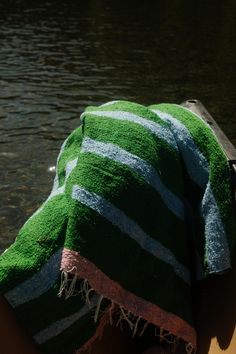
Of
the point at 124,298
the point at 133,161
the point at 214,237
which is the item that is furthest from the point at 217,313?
the point at 133,161

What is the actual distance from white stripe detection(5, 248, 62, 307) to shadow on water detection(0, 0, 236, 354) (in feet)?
2.23

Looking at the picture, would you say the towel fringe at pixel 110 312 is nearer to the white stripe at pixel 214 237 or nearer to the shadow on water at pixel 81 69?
the shadow on water at pixel 81 69

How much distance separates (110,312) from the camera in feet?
6.88

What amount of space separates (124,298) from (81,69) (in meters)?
10.2

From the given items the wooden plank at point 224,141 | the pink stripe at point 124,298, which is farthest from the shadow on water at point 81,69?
the wooden plank at point 224,141

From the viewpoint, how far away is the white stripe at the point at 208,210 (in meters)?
2.16

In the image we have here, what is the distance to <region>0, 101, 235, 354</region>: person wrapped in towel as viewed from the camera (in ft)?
6.59

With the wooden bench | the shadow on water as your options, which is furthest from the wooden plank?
the shadow on water

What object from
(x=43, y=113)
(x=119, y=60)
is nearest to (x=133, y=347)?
(x=43, y=113)

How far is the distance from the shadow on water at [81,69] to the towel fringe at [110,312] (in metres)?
0.15

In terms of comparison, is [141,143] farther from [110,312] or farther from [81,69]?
[81,69]

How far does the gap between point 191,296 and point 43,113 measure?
6809 millimetres

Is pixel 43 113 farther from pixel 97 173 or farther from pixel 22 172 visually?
pixel 97 173

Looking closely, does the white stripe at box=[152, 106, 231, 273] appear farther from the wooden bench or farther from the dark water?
the dark water
